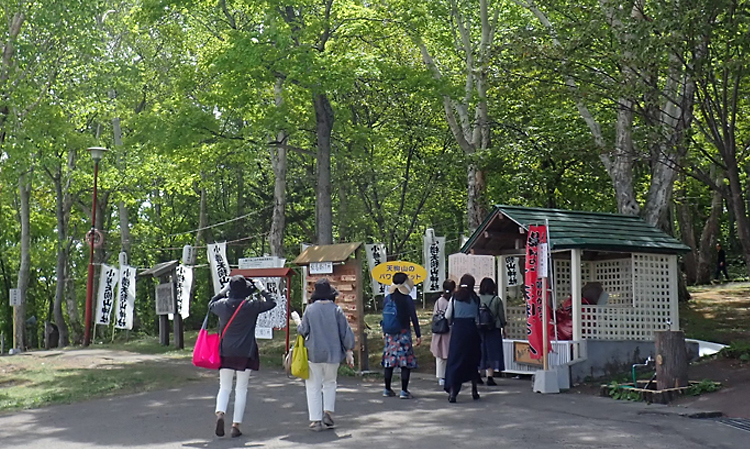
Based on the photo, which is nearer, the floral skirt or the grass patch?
the floral skirt

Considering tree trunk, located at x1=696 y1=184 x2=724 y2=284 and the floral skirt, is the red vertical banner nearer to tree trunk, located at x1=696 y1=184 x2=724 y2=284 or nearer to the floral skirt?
the floral skirt

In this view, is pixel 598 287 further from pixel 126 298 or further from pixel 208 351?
pixel 126 298

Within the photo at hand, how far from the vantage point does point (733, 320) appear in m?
22.0

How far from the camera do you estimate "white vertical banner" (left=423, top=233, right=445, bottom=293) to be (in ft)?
74.5

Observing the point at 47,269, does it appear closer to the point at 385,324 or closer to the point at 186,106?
the point at 186,106

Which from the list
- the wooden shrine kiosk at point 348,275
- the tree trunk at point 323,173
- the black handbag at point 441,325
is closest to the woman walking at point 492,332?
the black handbag at point 441,325

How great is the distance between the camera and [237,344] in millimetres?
8945

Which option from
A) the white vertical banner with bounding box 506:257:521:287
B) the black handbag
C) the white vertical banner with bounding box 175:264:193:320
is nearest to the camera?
the black handbag

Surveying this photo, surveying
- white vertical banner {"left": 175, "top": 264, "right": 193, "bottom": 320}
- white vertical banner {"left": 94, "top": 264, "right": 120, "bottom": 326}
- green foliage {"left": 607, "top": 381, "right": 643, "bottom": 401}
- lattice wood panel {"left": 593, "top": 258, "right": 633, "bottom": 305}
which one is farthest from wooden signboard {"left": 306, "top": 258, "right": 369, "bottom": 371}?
white vertical banner {"left": 94, "top": 264, "right": 120, "bottom": 326}

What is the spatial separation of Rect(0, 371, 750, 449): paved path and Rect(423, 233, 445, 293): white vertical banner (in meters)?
9.71

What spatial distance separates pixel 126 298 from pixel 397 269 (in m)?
14.1

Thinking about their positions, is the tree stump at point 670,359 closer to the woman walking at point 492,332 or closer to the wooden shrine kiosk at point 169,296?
the woman walking at point 492,332

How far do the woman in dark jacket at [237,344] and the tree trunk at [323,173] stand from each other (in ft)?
34.4

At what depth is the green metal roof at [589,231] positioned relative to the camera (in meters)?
14.3
